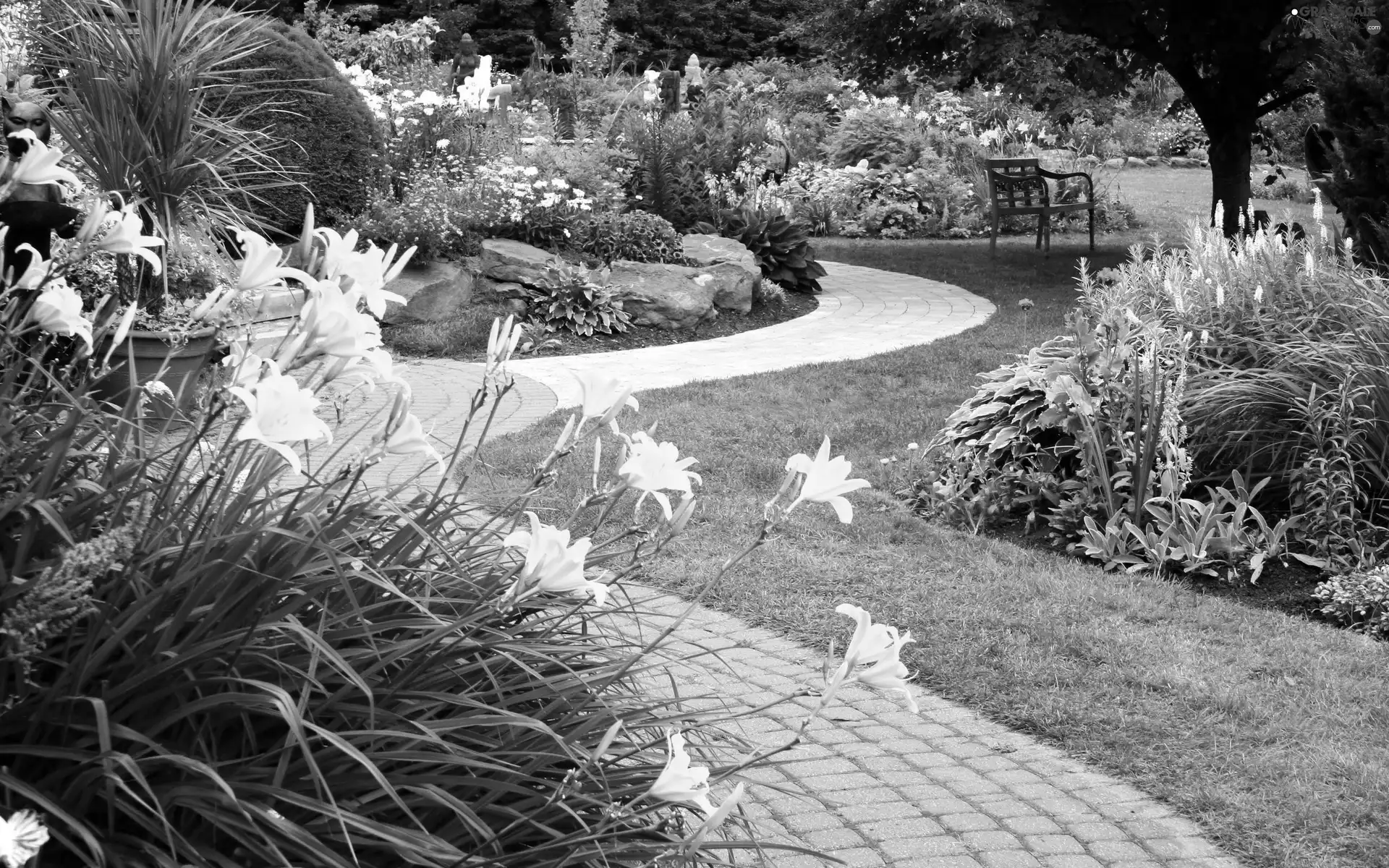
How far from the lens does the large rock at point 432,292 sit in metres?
9.89

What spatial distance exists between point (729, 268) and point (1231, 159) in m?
5.17

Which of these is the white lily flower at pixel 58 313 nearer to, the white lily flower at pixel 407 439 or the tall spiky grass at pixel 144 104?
the white lily flower at pixel 407 439

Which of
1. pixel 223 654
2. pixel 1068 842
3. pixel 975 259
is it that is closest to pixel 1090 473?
pixel 1068 842

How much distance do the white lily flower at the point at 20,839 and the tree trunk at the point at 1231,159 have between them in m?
12.5

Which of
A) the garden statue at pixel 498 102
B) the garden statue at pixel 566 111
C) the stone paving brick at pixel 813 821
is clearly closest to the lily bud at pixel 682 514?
the stone paving brick at pixel 813 821

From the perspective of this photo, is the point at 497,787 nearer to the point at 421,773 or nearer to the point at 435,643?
the point at 421,773

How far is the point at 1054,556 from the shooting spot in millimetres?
5227

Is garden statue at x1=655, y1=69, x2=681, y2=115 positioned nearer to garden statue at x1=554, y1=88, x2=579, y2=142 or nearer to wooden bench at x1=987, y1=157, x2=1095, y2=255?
garden statue at x1=554, y1=88, x2=579, y2=142

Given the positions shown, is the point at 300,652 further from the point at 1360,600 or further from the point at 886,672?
the point at 1360,600

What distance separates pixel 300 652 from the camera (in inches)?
77.6

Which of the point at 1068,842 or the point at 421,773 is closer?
the point at 421,773

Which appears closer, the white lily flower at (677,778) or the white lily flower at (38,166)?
the white lily flower at (677,778)

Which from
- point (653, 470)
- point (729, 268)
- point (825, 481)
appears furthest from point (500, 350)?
point (729, 268)

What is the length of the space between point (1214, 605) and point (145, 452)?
154 inches
